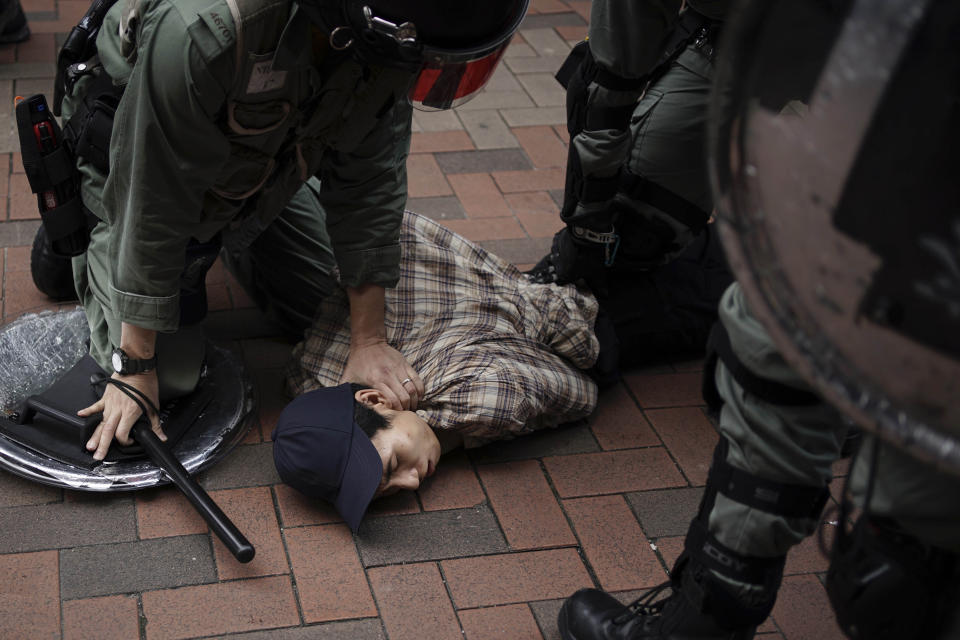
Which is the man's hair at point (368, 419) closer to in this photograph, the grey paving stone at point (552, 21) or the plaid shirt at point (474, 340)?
the plaid shirt at point (474, 340)

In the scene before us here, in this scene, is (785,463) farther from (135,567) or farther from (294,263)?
(294,263)

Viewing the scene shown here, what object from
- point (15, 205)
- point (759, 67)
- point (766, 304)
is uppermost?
point (759, 67)

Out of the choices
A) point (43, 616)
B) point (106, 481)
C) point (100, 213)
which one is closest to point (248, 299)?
point (100, 213)

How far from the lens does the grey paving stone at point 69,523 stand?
2104 millimetres

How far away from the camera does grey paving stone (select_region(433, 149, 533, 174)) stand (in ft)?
12.1

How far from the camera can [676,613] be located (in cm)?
177

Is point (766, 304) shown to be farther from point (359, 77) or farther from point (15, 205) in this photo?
point (15, 205)

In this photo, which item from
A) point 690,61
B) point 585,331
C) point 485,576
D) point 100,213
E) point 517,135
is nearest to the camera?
point 485,576

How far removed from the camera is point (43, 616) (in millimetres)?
1939

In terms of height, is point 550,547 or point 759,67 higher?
point 759,67

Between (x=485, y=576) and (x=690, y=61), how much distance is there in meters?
1.53

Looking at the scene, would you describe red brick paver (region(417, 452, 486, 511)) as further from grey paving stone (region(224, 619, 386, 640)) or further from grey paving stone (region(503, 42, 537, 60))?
grey paving stone (region(503, 42, 537, 60))

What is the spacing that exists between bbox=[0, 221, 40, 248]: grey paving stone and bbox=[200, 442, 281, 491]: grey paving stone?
119 centimetres

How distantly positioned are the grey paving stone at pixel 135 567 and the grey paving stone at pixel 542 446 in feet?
2.34
